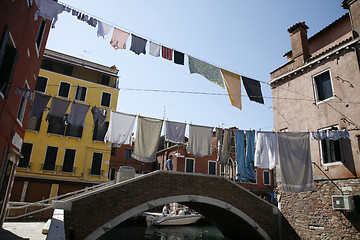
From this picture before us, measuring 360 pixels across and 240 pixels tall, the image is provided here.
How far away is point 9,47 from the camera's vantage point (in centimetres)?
584

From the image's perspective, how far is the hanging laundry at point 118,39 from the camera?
7988mm

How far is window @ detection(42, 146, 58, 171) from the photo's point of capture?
17516 millimetres

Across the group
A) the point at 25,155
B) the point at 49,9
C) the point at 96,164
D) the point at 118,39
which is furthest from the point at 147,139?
the point at 25,155

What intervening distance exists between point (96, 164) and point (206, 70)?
523 inches

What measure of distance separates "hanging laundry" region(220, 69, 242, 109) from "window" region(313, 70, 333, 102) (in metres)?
4.13

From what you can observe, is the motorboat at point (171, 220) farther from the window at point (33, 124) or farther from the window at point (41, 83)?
the window at point (41, 83)

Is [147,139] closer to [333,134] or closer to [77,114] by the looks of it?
[77,114]

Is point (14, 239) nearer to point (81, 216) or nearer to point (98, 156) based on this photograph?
point (81, 216)

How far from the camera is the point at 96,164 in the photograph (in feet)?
63.2

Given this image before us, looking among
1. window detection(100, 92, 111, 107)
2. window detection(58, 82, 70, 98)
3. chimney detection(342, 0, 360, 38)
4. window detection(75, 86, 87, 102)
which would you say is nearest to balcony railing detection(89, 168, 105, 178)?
window detection(100, 92, 111, 107)

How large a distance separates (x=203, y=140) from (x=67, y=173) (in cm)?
1210

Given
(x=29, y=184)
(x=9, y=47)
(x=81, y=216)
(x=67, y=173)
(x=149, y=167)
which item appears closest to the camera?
(x=9, y=47)

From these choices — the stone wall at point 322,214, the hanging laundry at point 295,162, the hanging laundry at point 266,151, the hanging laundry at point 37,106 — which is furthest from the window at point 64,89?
the stone wall at point 322,214

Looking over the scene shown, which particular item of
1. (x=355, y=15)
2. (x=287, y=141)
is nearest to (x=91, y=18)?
(x=287, y=141)
